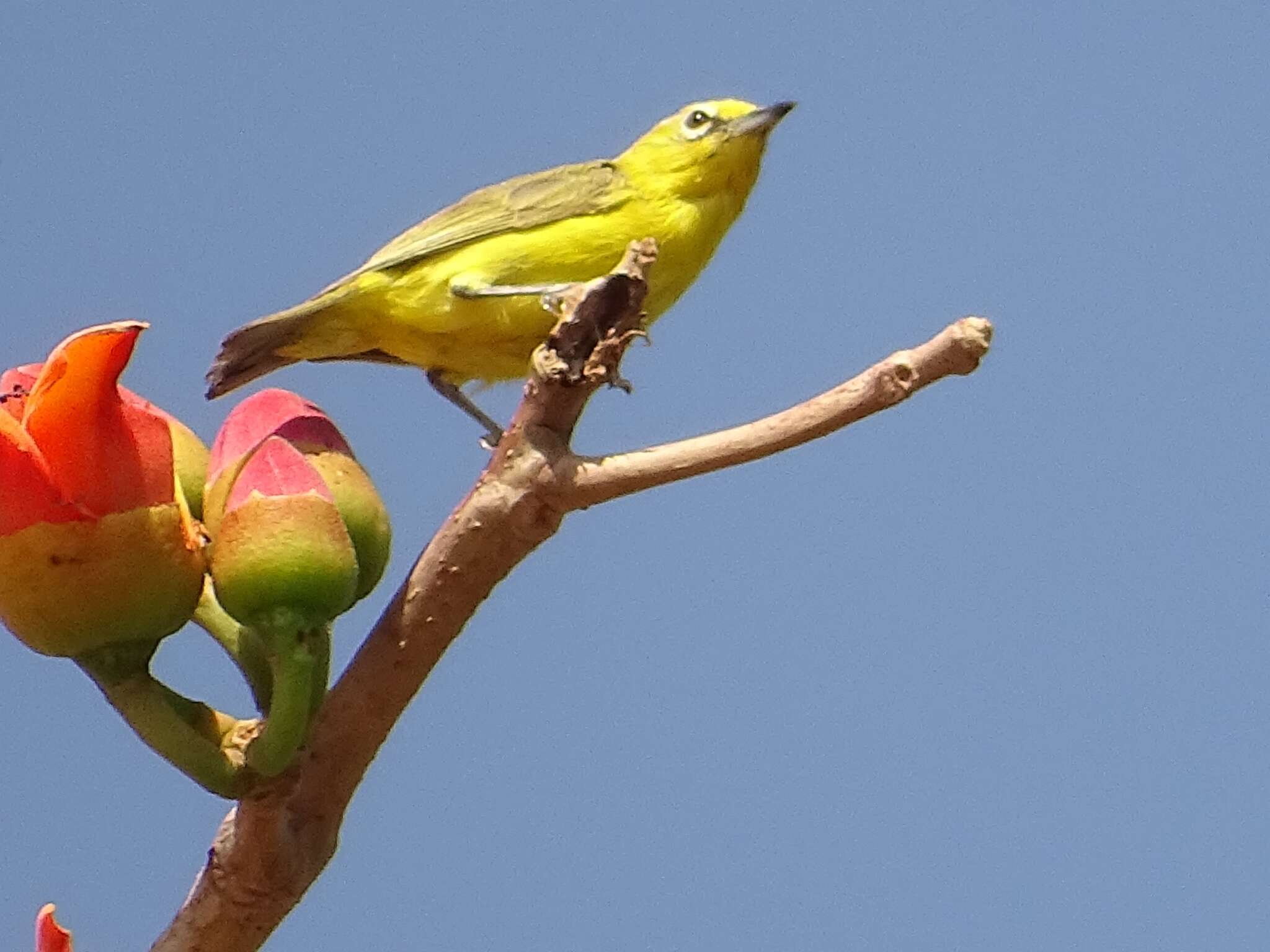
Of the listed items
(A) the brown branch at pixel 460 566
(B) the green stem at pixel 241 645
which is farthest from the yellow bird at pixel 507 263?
(B) the green stem at pixel 241 645

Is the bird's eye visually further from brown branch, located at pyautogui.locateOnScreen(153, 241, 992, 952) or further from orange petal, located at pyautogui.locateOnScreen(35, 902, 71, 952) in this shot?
orange petal, located at pyautogui.locateOnScreen(35, 902, 71, 952)

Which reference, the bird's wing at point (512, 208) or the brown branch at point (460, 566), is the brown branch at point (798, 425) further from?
the bird's wing at point (512, 208)

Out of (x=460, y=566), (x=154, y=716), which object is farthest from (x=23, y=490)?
(x=460, y=566)

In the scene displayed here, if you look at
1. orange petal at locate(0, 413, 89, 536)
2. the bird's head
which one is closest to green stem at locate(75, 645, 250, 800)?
orange petal at locate(0, 413, 89, 536)

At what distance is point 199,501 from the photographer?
5.70 feet

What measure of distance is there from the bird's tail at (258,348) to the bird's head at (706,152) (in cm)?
85

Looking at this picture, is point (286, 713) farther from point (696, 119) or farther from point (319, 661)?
point (696, 119)

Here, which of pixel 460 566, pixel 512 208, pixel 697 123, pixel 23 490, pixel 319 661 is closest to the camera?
pixel 23 490

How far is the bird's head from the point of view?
3854mm

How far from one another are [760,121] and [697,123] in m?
0.17

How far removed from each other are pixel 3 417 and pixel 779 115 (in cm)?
273

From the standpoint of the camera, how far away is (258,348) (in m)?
3.72

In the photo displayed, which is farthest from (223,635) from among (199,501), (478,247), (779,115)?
(779,115)

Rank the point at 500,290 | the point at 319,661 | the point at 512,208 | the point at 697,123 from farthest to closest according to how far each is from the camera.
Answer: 1. the point at 697,123
2. the point at 512,208
3. the point at 500,290
4. the point at 319,661
